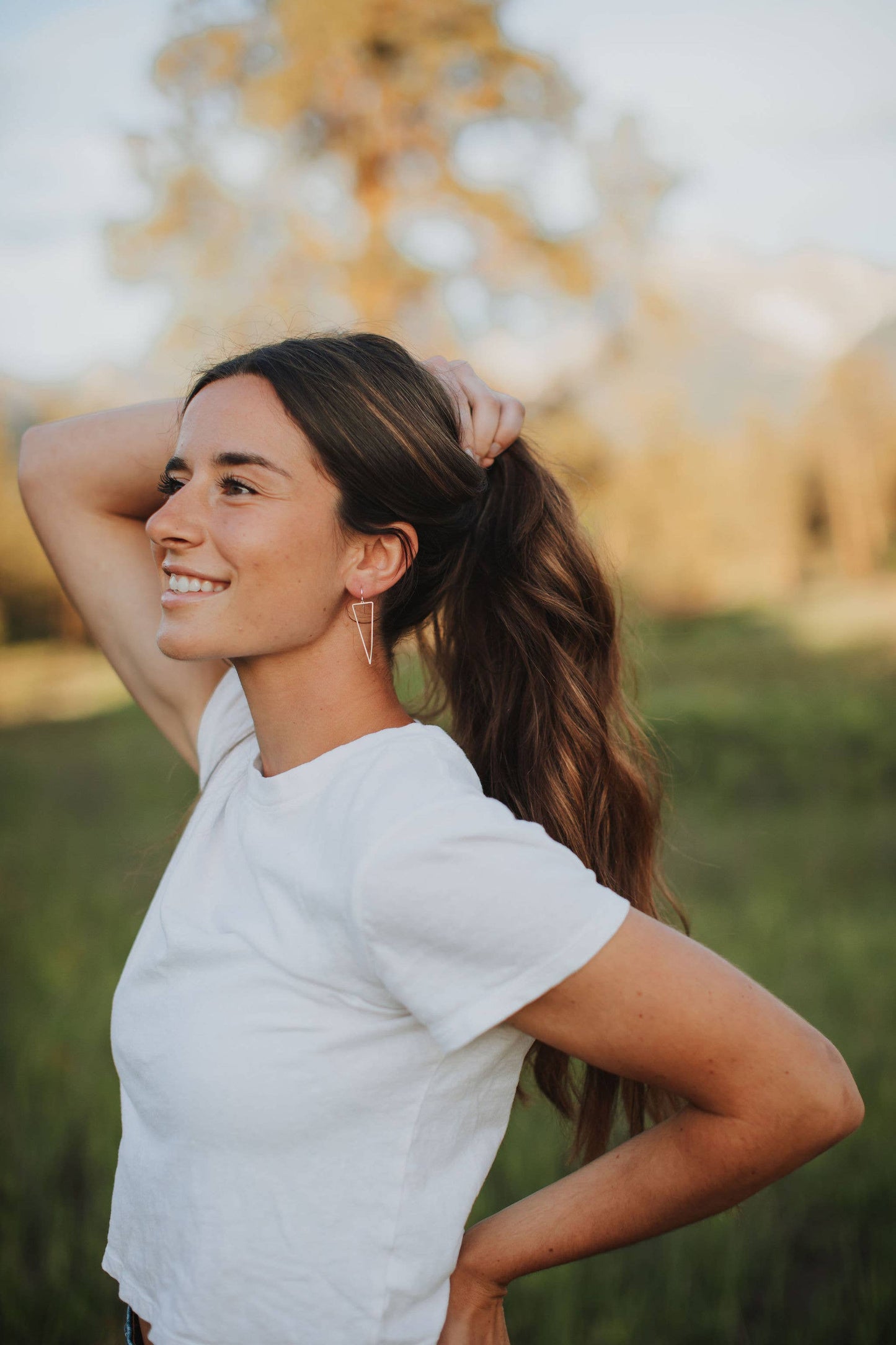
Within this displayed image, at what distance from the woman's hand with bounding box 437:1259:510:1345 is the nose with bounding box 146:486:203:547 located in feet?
3.22

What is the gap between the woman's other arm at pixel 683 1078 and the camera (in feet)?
3.78

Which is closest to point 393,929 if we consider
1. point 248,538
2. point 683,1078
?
point 683,1078

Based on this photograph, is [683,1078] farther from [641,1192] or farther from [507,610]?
[507,610]

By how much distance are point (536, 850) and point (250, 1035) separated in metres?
0.41

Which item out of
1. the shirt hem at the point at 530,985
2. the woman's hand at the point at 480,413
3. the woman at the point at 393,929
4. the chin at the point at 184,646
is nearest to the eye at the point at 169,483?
the woman at the point at 393,929

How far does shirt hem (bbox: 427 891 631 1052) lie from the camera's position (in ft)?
3.70

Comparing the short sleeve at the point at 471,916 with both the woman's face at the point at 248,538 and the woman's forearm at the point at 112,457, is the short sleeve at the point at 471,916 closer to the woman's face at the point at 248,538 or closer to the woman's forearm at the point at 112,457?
the woman's face at the point at 248,538

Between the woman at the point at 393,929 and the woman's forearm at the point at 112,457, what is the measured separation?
0.36 meters

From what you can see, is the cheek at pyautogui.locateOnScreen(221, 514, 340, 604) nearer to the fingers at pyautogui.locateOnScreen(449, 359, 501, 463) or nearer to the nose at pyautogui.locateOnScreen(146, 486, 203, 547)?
the nose at pyautogui.locateOnScreen(146, 486, 203, 547)

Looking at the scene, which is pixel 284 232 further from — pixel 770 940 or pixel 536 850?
pixel 536 850

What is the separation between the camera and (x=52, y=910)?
556cm

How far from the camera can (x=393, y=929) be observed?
3.78ft

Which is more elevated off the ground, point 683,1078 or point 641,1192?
point 683,1078

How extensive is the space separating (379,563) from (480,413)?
0.92 feet
